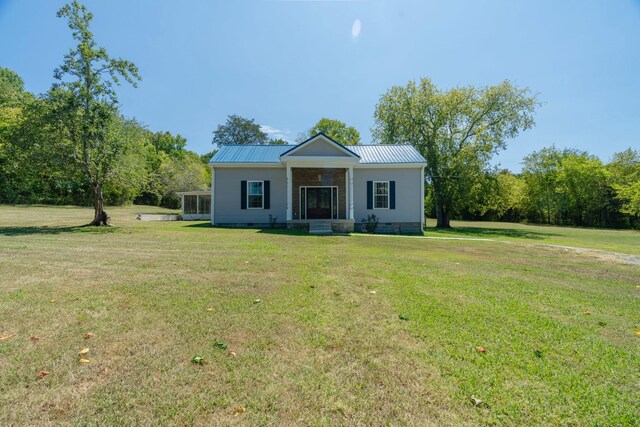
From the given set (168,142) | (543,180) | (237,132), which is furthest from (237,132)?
(543,180)

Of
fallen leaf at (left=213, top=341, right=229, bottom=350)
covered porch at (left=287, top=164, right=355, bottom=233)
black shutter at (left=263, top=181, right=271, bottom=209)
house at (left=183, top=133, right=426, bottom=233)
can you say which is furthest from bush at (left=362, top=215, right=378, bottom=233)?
fallen leaf at (left=213, top=341, right=229, bottom=350)

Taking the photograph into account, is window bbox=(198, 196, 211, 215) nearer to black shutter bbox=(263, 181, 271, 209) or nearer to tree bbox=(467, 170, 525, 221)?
black shutter bbox=(263, 181, 271, 209)

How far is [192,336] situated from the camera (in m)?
3.28

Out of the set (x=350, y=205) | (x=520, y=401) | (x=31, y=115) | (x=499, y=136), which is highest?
(x=499, y=136)

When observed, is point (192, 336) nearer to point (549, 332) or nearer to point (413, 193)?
point (549, 332)

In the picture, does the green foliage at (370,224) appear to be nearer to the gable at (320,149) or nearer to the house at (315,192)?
the house at (315,192)

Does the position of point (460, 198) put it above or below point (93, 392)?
above

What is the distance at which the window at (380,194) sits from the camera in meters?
18.0

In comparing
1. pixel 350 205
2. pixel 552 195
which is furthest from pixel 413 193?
pixel 552 195

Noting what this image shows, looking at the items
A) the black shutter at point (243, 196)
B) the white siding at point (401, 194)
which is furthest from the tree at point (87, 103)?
the white siding at point (401, 194)

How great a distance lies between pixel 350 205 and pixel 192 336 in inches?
540

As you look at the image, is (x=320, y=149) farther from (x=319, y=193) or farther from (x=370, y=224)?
(x=370, y=224)

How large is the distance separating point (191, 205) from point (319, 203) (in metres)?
12.8

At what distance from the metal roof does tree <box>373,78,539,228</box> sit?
18.4 ft
